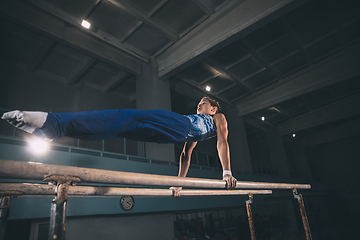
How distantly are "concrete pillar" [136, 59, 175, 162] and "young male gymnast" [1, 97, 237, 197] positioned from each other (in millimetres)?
4375

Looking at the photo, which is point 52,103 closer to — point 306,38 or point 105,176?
point 105,176

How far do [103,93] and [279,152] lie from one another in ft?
37.2

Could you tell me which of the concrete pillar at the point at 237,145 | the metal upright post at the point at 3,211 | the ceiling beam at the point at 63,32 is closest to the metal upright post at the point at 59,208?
the metal upright post at the point at 3,211

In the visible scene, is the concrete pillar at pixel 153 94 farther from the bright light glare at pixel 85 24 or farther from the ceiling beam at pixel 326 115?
the ceiling beam at pixel 326 115

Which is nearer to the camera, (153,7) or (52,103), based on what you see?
(153,7)

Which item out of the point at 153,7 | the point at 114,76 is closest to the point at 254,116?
the point at 114,76

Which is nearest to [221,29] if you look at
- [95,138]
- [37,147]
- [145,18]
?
[145,18]

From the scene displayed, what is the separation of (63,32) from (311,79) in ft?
31.5

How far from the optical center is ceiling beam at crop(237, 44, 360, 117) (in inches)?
356

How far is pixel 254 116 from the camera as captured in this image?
13523mm

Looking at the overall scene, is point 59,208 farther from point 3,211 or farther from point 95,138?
point 3,211

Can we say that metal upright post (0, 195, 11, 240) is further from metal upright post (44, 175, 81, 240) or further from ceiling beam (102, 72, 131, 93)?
ceiling beam (102, 72, 131, 93)

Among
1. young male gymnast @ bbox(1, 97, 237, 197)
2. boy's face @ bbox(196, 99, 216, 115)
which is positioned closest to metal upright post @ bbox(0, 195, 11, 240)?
young male gymnast @ bbox(1, 97, 237, 197)

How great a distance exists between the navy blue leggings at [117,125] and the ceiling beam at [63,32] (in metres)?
5.40
